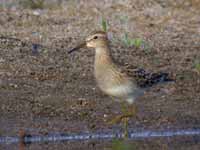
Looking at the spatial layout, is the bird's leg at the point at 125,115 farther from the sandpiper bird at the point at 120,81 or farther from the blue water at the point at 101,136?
the blue water at the point at 101,136

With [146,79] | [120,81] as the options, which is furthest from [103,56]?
[146,79]

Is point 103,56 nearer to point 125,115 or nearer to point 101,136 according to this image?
point 125,115

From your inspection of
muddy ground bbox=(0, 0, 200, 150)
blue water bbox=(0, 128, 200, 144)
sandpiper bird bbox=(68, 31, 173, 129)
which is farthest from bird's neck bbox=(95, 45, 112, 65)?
blue water bbox=(0, 128, 200, 144)

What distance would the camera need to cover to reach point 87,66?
13359mm

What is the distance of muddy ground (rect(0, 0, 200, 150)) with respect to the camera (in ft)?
37.0

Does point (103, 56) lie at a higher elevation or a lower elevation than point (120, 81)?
higher

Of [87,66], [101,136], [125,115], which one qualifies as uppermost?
[87,66]

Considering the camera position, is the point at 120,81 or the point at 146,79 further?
the point at 146,79

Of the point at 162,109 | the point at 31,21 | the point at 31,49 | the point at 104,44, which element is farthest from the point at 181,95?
the point at 31,21

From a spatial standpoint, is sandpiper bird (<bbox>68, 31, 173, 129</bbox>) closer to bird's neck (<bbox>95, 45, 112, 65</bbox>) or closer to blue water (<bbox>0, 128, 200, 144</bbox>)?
bird's neck (<bbox>95, 45, 112, 65</bbox>)

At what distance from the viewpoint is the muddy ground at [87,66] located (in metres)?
11.3

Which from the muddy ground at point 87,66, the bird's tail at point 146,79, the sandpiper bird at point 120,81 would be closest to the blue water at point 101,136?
the muddy ground at point 87,66

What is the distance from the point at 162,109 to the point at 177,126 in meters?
0.65

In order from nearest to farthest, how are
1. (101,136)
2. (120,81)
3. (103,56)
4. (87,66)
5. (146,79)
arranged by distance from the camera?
1. (101,136)
2. (120,81)
3. (146,79)
4. (103,56)
5. (87,66)
